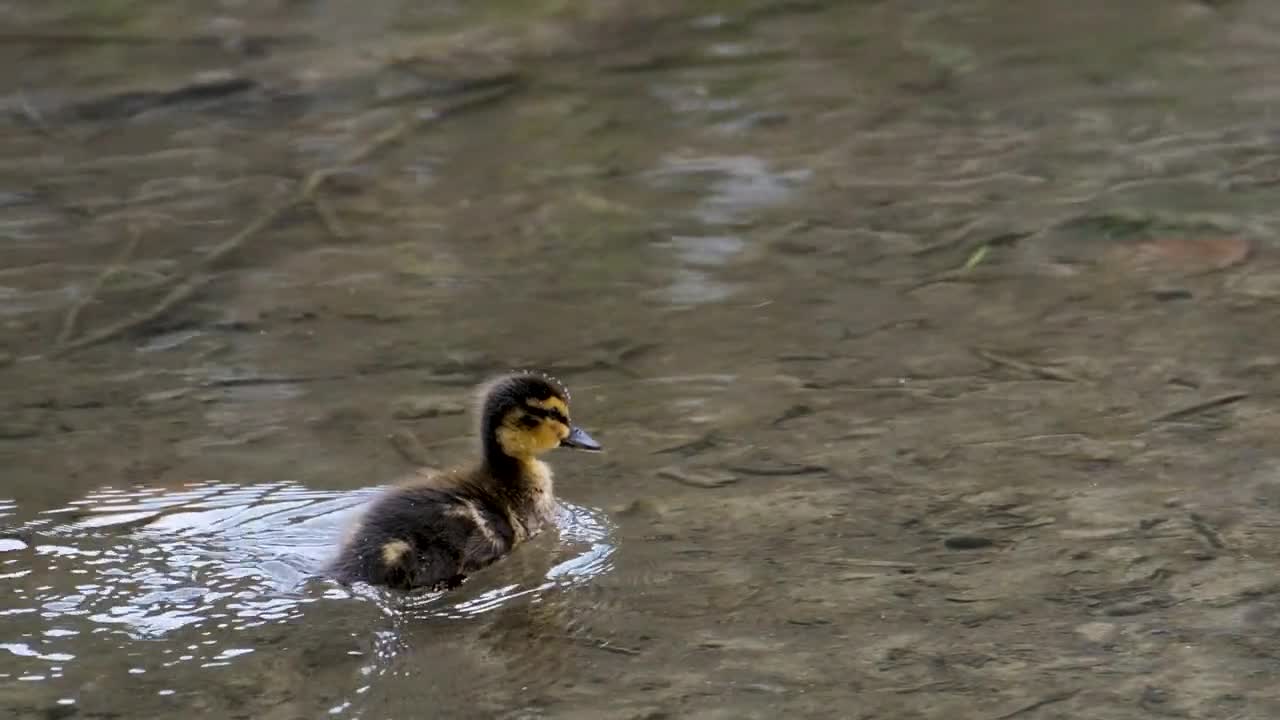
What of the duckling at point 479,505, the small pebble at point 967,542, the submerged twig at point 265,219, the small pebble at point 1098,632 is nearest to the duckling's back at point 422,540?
the duckling at point 479,505

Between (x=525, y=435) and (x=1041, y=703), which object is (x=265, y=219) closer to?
(x=525, y=435)

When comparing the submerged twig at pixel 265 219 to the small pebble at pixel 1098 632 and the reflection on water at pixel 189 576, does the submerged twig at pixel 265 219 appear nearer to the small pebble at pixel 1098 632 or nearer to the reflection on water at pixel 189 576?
the reflection on water at pixel 189 576

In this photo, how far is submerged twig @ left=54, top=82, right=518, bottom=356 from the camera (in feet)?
21.3

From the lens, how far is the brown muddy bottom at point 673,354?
424 cm

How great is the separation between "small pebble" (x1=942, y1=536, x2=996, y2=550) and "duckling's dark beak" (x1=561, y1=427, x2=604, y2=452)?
3.07 ft

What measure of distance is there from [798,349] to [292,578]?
1.93m

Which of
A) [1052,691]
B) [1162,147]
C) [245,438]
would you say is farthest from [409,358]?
[1162,147]

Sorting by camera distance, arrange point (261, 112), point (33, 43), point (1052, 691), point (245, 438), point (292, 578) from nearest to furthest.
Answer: point (1052, 691)
point (292, 578)
point (245, 438)
point (261, 112)
point (33, 43)

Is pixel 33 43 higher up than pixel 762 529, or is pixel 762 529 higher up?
pixel 33 43

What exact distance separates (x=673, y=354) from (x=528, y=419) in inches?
39.4

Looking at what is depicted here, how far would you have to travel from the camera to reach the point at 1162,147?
26.1 feet

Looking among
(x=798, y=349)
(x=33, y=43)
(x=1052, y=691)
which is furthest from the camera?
(x=33, y=43)

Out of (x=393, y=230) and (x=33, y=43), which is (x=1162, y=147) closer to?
(x=393, y=230)

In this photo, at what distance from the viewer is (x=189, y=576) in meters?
4.70
